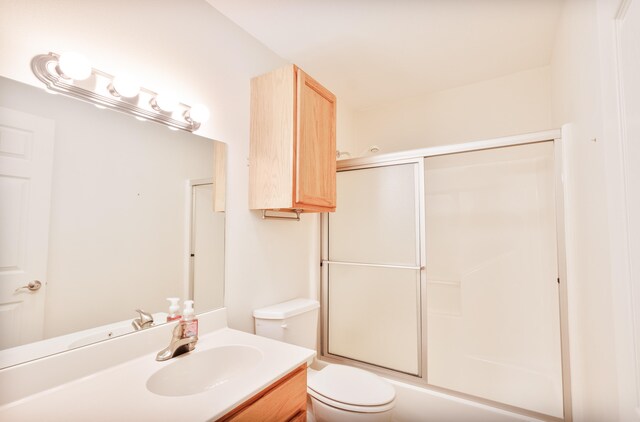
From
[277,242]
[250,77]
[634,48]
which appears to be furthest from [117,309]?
[634,48]

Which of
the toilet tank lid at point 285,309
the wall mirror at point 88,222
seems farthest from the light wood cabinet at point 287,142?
the toilet tank lid at point 285,309

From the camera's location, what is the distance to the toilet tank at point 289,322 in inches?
66.6

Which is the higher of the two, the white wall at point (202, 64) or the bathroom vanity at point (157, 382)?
the white wall at point (202, 64)

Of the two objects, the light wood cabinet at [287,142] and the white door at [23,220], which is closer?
the white door at [23,220]

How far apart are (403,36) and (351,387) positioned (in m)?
2.05

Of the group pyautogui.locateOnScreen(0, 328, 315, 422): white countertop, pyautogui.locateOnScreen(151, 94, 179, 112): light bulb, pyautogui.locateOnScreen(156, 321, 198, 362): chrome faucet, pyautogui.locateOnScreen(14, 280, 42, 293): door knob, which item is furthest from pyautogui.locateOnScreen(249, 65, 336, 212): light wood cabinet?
pyautogui.locateOnScreen(14, 280, 42, 293): door knob

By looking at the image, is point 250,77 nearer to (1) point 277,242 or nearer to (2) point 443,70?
(1) point 277,242

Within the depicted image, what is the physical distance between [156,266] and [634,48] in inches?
68.3

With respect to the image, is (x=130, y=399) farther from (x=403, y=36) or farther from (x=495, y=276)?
(x=495, y=276)

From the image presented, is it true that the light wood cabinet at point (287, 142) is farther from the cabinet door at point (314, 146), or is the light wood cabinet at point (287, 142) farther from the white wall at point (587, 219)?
the white wall at point (587, 219)

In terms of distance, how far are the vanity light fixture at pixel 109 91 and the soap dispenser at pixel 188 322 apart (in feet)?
2.68

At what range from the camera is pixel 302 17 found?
167 cm

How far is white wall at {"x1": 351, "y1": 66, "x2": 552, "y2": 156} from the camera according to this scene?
2.19 metres

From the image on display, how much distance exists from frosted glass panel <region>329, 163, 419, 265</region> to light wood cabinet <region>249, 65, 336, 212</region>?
543 millimetres
